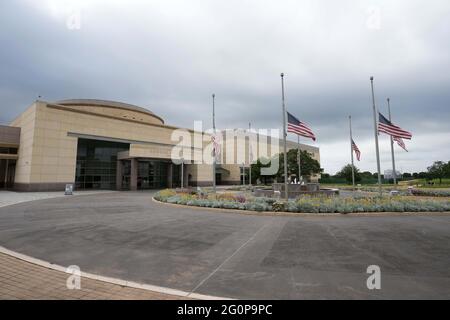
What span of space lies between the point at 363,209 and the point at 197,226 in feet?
30.2

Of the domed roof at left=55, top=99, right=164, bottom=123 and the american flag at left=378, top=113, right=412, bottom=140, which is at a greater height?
the domed roof at left=55, top=99, right=164, bottom=123

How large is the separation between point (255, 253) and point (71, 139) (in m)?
37.6

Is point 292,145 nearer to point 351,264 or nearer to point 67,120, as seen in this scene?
point 67,120

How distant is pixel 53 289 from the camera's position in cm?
457

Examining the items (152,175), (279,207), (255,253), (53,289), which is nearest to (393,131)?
(279,207)

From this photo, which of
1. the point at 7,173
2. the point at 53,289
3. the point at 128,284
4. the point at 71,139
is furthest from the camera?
the point at 7,173

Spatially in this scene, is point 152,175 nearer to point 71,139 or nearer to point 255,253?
point 71,139

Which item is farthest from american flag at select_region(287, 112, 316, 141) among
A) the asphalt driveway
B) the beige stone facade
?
the beige stone facade

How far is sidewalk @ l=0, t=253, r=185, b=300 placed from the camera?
14.1ft

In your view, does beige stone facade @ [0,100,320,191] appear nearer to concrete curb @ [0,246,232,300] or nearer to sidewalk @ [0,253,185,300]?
concrete curb @ [0,246,232,300]

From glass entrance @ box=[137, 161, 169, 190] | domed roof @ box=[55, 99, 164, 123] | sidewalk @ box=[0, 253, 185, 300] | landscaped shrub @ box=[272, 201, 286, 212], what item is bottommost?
sidewalk @ box=[0, 253, 185, 300]

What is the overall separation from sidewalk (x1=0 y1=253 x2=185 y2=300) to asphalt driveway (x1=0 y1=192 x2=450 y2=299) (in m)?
0.47

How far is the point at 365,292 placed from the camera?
441 centimetres
